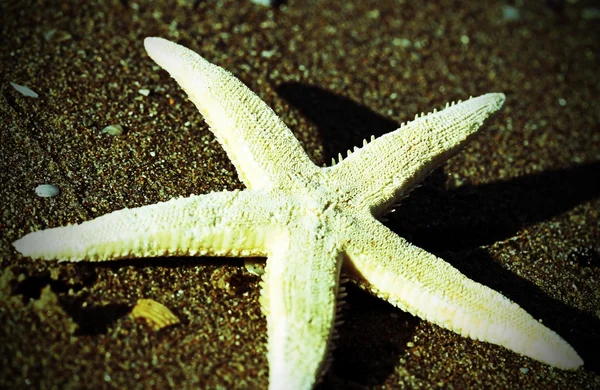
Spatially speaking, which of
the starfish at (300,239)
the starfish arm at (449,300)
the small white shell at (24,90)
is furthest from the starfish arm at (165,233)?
the small white shell at (24,90)

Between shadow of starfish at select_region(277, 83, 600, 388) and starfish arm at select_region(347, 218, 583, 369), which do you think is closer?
starfish arm at select_region(347, 218, 583, 369)

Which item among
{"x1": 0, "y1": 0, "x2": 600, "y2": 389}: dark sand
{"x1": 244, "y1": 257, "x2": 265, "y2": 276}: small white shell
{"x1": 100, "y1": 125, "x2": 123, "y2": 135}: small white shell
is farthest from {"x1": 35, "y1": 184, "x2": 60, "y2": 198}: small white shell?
{"x1": 244, "y1": 257, "x2": 265, "y2": 276}: small white shell

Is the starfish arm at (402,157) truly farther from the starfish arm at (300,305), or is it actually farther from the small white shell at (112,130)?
the small white shell at (112,130)

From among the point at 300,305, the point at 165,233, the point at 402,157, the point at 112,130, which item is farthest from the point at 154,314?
the point at 402,157

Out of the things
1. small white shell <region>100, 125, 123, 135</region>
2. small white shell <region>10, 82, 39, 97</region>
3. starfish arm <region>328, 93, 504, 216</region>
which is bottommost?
small white shell <region>100, 125, 123, 135</region>

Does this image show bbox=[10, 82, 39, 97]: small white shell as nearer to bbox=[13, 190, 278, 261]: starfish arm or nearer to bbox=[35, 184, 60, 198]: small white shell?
bbox=[35, 184, 60, 198]: small white shell

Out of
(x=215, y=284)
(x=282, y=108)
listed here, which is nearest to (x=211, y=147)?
(x=282, y=108)

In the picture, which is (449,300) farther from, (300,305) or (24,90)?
(24,90)

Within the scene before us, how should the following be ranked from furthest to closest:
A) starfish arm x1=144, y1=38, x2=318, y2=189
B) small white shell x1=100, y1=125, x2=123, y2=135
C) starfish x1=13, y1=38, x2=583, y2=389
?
small white shell x1=100, y1=125, x2=123, y2=135 → starfish arm x1=144, y1=38, x2=318, y2=189 → starfish x1=13, y1=38, x2=583, y2=389
